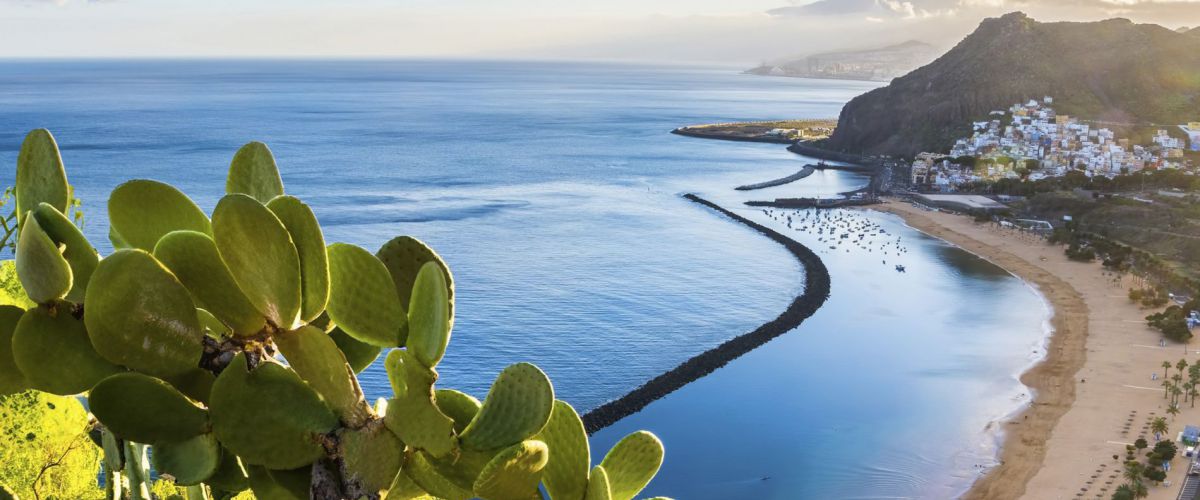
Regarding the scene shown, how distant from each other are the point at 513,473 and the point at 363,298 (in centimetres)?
48

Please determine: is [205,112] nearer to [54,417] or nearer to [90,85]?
[90,85]

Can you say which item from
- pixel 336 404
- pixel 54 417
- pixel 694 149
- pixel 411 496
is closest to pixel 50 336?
pixel 336 404

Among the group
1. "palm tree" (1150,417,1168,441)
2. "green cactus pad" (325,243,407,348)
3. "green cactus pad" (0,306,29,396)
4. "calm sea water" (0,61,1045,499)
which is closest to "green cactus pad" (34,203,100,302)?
"green cactus pad" (0,306,29,396)

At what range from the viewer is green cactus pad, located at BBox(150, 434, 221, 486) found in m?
2.07

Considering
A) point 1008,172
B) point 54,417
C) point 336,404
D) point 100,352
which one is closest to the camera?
point 100,352

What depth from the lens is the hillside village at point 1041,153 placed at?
7812 centimetres

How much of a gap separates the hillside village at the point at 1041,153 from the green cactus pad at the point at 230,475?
256ft

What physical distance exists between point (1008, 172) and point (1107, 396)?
53183mm

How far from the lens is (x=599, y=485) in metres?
1.97

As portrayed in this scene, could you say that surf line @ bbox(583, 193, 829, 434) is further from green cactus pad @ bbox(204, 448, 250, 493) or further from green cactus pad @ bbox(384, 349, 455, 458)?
green cactus pad @ bbox(384, 349, 455, 458)

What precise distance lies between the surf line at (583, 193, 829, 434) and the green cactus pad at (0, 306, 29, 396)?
2185 cm

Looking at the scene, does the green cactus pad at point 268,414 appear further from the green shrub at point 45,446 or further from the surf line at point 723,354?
the surf line at point 723,354

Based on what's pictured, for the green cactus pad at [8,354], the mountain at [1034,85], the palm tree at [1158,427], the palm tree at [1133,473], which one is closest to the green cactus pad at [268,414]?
the green cactus pad at [8,354]

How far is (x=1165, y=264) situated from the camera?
154ft
